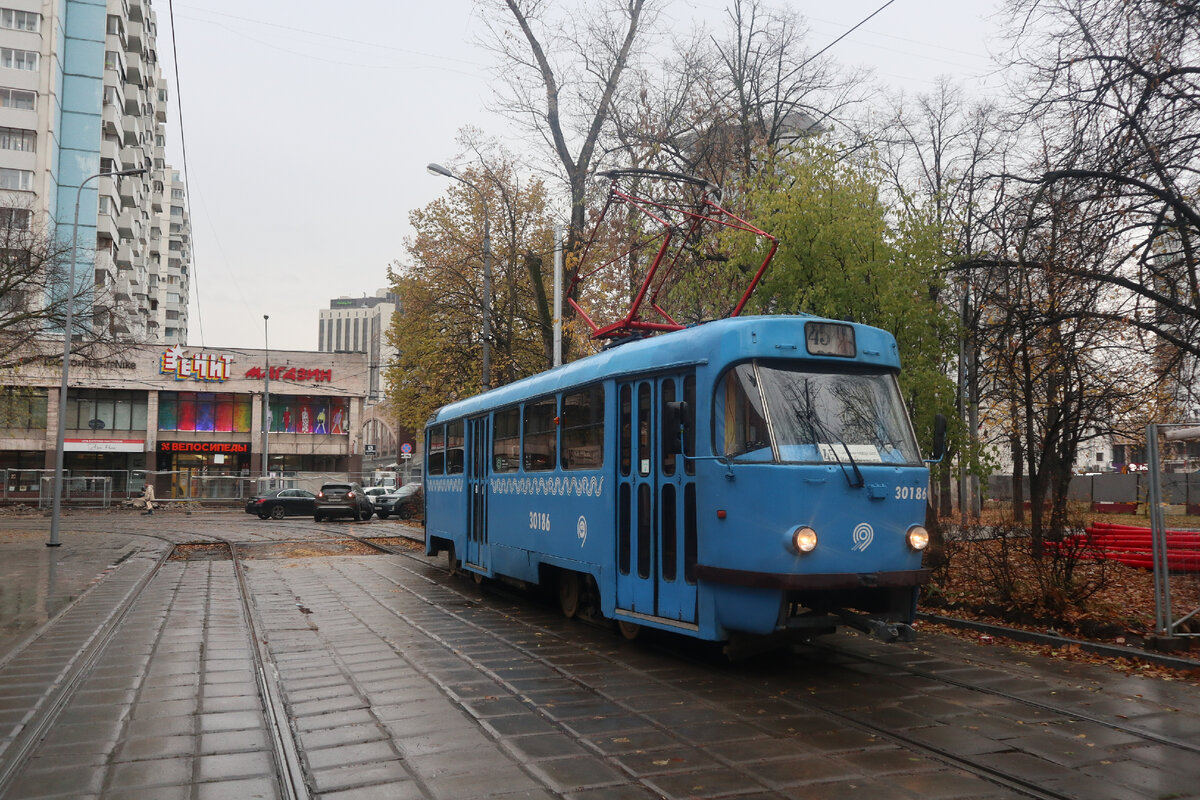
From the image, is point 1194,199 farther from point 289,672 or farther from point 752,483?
point 289,672

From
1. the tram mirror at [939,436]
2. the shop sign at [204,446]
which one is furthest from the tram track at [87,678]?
the shop sign at [204,446]

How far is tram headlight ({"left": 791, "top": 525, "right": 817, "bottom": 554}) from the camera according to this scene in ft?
25.3

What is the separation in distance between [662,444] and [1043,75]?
694cm

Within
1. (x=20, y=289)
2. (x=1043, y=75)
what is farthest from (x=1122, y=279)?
(x=20, y=289)

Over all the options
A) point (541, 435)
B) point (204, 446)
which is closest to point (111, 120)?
point (204, 446)

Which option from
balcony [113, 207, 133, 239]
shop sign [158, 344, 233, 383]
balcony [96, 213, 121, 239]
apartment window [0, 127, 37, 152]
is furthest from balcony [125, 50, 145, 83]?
shop sign [158, 344, 233, 383]

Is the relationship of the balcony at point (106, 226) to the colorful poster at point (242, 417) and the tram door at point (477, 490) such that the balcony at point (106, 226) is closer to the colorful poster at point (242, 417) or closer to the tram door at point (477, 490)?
the colorful poster at point (242, 417)

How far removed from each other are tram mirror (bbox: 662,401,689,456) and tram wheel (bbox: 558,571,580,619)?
10.1 feet

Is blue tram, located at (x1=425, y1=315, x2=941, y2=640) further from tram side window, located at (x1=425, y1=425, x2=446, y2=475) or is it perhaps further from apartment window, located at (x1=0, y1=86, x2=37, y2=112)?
apartment window, located at (x1=0, y1=86, x2=37, y2=112)

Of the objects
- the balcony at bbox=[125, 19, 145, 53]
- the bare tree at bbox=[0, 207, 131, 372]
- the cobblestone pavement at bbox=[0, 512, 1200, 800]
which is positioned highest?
the balcony at bbox=[125, 19, 145, 53]

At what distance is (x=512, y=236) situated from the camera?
35031 mm

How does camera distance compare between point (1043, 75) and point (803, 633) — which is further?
point (1043, 75)

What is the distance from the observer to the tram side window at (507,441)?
13.0 metres

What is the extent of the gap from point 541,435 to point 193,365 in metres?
52.4
